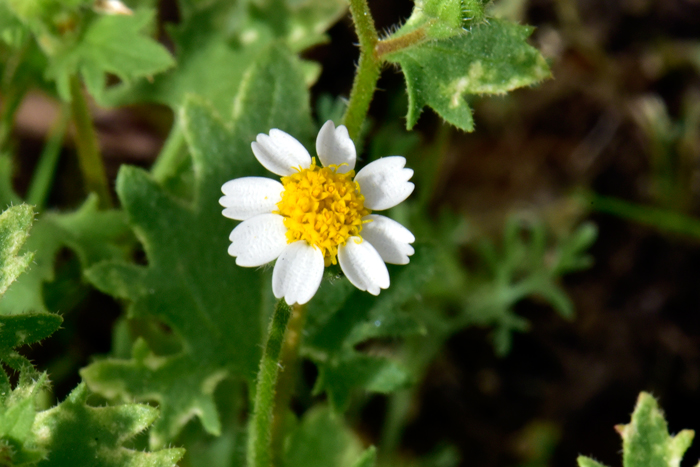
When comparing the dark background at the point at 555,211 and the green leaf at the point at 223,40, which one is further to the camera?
the dark background at the point at 555,211

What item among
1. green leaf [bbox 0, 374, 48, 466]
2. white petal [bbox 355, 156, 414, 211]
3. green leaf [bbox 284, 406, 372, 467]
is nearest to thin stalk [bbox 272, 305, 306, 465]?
green leaf [bbox 284, 406, 372, 467]

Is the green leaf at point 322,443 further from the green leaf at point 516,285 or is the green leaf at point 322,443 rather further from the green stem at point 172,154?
the green stem at point 172,154

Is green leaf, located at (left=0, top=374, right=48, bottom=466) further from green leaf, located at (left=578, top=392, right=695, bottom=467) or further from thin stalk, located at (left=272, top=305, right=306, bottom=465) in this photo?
green leaf, located at (left=578, top=392, right=695, bottom=467)

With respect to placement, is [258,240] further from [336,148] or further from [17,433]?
[17,433]

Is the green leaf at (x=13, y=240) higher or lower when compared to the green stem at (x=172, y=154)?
lower

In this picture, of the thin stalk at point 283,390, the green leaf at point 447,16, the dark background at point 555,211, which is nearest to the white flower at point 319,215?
the green leaf at point 447,16

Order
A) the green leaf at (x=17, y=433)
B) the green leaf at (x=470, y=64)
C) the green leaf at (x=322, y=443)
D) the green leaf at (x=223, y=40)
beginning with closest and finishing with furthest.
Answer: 1. the green leaf at (x=17, y=433)
2. the green leaf at (x=470, y=64)
3. the green leaf at (x=322, y=443)
4. the green leaf at (x=223, y=40)

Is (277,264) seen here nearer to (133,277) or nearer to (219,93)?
(133,277)
